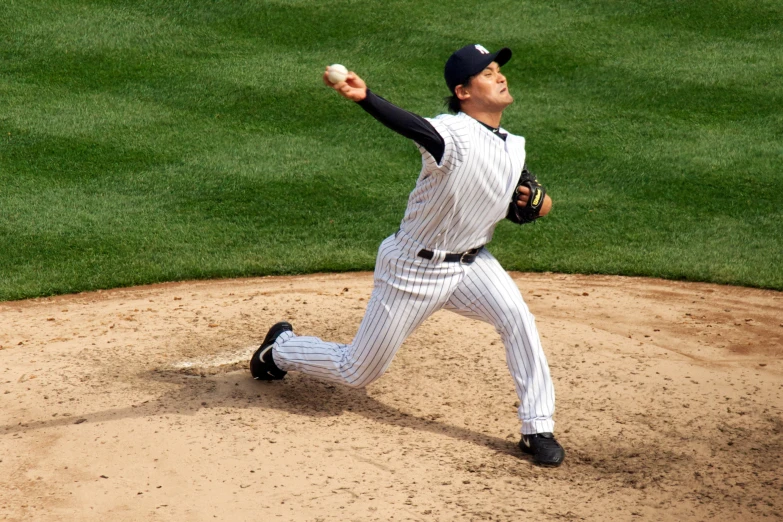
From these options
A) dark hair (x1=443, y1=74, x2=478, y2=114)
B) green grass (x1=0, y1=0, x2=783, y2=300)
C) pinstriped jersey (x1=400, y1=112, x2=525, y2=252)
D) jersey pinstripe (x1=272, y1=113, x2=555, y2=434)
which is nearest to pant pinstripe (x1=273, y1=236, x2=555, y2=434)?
jersey pinstripe (x1=272, y1=113, x2=555, y2=434)

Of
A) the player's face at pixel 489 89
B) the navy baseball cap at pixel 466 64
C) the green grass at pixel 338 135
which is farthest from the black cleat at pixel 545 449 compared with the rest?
the green grass at pixel 338 135

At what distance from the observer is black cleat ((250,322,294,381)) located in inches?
181

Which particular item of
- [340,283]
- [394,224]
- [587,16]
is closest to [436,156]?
[340,283]

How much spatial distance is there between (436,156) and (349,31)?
7.13 meters

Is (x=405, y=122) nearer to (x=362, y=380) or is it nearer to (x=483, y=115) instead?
(x=483, y=115)

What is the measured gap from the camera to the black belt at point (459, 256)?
3979 millimetres

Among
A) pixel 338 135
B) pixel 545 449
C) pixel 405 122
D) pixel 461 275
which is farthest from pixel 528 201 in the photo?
pixel 338 135

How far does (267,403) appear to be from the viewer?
4.48 m

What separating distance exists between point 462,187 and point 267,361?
1.42 meters

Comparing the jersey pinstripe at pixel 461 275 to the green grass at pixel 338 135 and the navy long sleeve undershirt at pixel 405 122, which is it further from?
the green grass at pixel 338 135

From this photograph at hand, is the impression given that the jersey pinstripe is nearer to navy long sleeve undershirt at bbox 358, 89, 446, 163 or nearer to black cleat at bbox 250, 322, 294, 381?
navy long sleeve undershirt at bbox 358, 89, 446, 163

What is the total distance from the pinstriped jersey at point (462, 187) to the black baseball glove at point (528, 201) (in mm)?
67

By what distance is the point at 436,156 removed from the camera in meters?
3.73

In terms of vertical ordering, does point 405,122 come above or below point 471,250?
above
